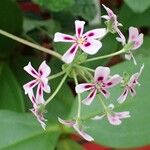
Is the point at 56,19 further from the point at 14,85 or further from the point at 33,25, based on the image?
the point at 14,85

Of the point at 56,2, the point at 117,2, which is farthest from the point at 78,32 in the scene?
the point at 117,2

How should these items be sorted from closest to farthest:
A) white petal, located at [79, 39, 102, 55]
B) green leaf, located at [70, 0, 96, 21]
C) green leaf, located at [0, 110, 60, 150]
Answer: white petal, located at [79, 39, 102, 55]
green leaf, located at [0, 110, 60, 150]
green leaf, located at [70, 0, 96, 21]

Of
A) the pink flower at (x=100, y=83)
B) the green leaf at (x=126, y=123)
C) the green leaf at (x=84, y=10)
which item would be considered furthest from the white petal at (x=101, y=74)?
the green leaf at (x=84, y=10)

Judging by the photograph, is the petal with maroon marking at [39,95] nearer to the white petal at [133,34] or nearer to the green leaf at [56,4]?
the white petal at [133,34]

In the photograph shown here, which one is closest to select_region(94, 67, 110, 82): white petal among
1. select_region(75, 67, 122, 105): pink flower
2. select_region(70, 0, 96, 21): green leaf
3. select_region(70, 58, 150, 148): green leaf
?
select_region(75, 67, 122, 105): pink flower

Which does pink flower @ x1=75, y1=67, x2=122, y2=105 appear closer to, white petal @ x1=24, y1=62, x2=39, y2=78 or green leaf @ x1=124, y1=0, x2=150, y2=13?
white petal @ x1=24, y1=62, x2=39, y2=78

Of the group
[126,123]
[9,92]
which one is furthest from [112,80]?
[9,92]
